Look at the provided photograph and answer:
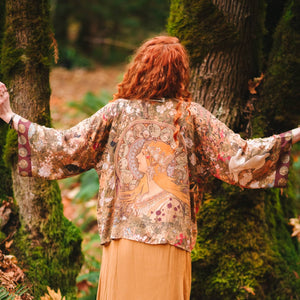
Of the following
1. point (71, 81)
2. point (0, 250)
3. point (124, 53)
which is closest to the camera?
point (0, 250)

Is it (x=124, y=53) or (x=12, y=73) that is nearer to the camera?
(x=12, y=73)

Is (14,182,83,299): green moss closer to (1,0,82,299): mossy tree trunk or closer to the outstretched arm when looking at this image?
(1,0,82,299): mossy tree trunk

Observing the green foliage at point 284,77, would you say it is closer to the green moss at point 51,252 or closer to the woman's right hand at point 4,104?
the green moss at point 51,252

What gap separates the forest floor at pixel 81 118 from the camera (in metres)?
4.52

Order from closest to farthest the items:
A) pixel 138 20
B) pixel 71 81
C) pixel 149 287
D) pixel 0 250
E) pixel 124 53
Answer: pixel 149 287, pixel 0 250, pixel 71 81, pixel 138 20, pixel 124 53

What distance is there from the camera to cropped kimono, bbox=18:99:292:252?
2.38m

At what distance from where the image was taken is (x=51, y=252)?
3264 mm

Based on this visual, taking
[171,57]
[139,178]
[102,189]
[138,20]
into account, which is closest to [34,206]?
[102,189]

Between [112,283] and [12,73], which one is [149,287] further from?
[12,73]

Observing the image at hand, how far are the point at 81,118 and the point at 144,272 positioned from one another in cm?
641

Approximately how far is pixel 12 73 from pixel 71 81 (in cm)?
919

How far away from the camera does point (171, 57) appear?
241 cm

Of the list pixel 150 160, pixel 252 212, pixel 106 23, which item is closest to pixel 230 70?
pixel 252 212

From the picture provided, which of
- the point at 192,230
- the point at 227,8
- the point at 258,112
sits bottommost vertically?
the point at 192,230
